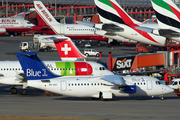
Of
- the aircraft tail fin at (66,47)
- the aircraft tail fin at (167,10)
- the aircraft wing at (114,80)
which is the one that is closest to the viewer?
the aircraft wing at (114,80)

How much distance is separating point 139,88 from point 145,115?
8228 millimetres

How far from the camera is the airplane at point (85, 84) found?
1372 inches

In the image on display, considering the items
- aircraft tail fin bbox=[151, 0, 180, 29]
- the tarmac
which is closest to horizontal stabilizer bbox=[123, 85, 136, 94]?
the tarmac

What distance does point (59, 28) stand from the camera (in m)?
82.9

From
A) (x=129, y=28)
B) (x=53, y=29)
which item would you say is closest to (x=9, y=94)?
(x=129, y=28)

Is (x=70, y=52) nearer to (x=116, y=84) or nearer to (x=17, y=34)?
(x=116, y=84)

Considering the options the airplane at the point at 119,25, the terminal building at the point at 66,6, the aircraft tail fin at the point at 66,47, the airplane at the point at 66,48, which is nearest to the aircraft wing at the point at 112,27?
the airplane at the point at 119,25

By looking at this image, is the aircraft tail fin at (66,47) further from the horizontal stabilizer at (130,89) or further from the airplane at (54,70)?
the horizontal stabilizer at (130,89)

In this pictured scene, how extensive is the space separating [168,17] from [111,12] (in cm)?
1289

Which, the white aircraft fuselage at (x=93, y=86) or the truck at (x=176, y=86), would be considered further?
the truck at (x=176, y=86)

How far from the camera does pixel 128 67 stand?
48.0 m

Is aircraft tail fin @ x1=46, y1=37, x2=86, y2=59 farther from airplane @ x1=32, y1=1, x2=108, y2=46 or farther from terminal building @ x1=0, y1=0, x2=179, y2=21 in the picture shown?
terminal building @ x1=0, y1=0, x2=179, y2=21

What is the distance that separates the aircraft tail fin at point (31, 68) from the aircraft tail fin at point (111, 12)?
30704 mm

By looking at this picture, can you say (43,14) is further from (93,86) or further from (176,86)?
(93,86)
